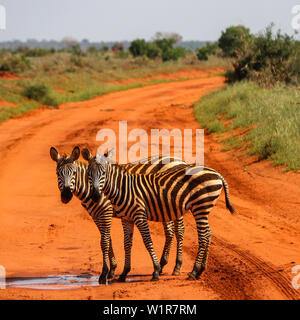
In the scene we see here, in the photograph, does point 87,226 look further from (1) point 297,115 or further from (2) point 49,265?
(1) point 297,115

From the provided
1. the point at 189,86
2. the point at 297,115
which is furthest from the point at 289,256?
the point at 189,86

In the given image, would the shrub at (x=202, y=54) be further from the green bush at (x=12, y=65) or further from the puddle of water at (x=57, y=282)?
the puddle of water at (x=57, y=282)

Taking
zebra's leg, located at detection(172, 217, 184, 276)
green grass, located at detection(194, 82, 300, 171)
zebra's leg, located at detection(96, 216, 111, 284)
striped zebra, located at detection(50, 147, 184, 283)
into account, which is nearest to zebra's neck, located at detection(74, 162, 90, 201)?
striped zebra, located at detection(50, 147, 184, 283)

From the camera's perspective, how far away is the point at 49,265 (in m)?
8.92

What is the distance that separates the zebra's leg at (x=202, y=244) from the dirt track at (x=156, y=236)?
0.45ft

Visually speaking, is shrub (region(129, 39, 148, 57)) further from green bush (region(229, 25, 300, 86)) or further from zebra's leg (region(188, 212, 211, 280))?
zebra's leg (region(188, 212, 211, 280))

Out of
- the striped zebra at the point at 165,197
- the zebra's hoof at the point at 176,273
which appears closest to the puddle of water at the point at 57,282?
the zebra's hoof at the point at 176,273

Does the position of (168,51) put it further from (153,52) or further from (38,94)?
(38,94)

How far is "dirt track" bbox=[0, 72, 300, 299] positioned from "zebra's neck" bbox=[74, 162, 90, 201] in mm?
1284

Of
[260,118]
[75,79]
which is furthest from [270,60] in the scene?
[75,79]

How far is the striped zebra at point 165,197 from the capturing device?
807 centimetres

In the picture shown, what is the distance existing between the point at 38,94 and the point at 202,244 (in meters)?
22.6

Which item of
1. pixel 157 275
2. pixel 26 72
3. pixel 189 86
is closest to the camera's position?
pixel 157 275
